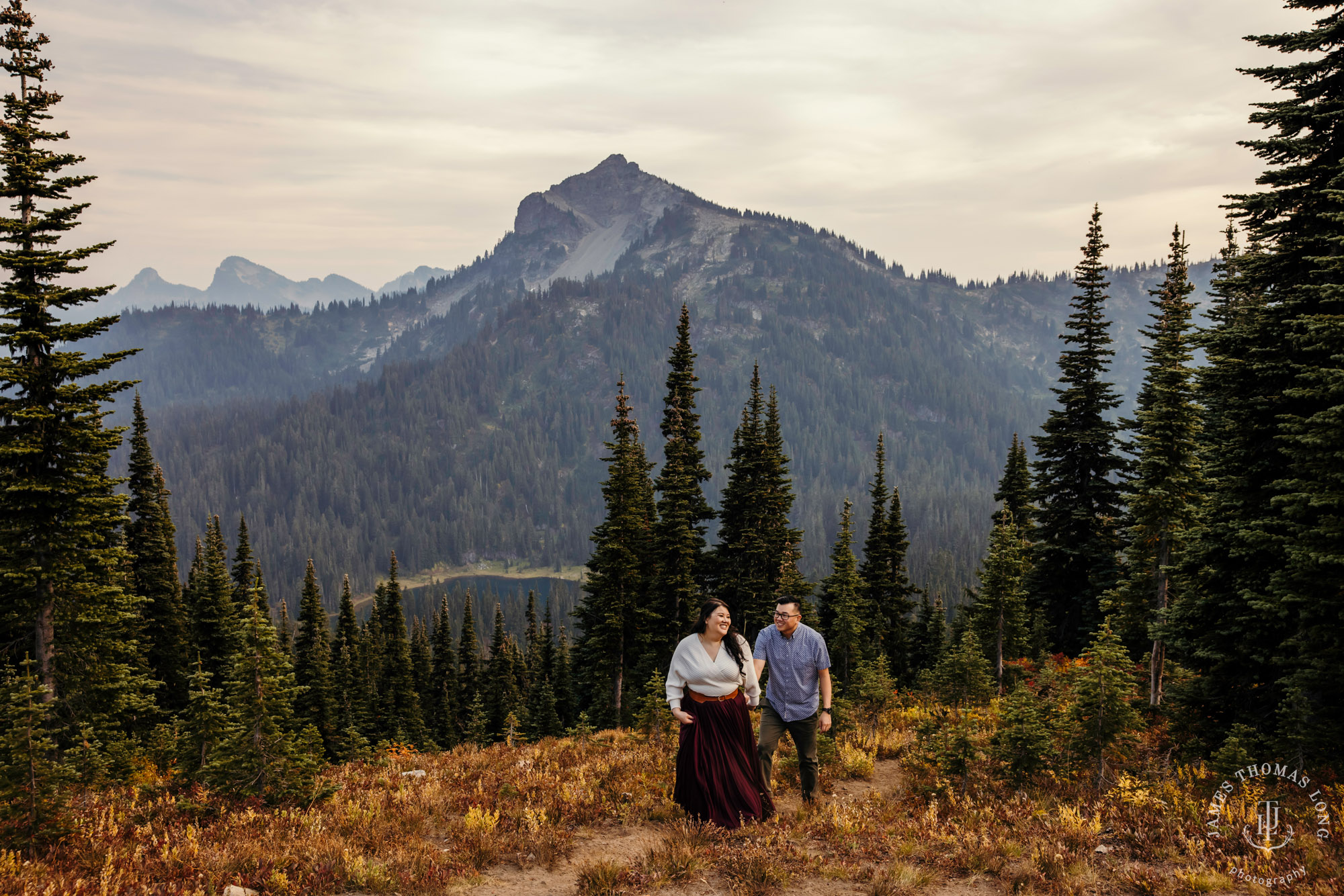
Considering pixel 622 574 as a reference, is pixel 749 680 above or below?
above

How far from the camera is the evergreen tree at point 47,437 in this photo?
1556 cm

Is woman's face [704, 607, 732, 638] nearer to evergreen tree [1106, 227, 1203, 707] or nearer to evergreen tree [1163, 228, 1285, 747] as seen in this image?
evergreen tree [1163, 228, 1285, 747]

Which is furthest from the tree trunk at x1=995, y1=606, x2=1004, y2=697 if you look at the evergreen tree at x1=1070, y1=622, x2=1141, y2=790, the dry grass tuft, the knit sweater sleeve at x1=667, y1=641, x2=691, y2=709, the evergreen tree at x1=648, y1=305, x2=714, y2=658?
the knit sweater sleeve at x1=667, y1=641, x2=691, y2=709

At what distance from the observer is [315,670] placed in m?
47.7

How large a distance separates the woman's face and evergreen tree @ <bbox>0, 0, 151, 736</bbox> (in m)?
15.7

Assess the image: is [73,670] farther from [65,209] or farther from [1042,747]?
[1042,747]

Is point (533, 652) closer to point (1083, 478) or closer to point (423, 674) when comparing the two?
point (423, 674)

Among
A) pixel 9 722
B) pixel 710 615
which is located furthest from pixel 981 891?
pixel 9 722

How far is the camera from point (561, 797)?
10.4m

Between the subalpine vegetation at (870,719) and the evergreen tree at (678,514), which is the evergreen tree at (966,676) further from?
the evergreen tree at (678,514)

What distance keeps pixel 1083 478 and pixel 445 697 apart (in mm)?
57327

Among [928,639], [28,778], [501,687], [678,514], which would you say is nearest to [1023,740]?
[28,778]

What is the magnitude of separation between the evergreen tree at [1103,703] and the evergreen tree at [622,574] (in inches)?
890

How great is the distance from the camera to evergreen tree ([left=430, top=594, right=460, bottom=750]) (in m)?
61.3
